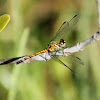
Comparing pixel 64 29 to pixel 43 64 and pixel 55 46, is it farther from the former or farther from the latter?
pixel 43 64

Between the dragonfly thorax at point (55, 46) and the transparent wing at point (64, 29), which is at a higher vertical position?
the transparent wing at point (64, 29)

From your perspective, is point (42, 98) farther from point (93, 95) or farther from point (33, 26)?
point (33, 26)

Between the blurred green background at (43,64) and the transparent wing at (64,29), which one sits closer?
the blurred green background at (43,64)

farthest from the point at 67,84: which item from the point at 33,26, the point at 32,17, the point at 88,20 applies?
the point at 32,17

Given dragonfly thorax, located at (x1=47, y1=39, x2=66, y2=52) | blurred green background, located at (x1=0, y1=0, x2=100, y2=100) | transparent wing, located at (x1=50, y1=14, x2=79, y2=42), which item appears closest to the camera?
dragonfly thorax, located at (x1=47, y1=39, x2=66, y2=52)

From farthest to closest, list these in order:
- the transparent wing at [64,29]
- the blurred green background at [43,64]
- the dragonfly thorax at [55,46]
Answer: the transparent wing at [64,29]
the blurred green background at [43,64]
the dragonfly thorax at [55,46]

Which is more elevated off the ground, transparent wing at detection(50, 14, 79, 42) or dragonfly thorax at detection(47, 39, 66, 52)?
transparent wing at detection(50, 14, 79, 42)

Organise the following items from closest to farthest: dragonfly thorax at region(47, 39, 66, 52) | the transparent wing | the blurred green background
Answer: dragonfly thorax at region(47, 39, 66, 52)
the blurred green background
the transparent wing

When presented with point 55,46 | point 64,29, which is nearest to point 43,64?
point 64,29
